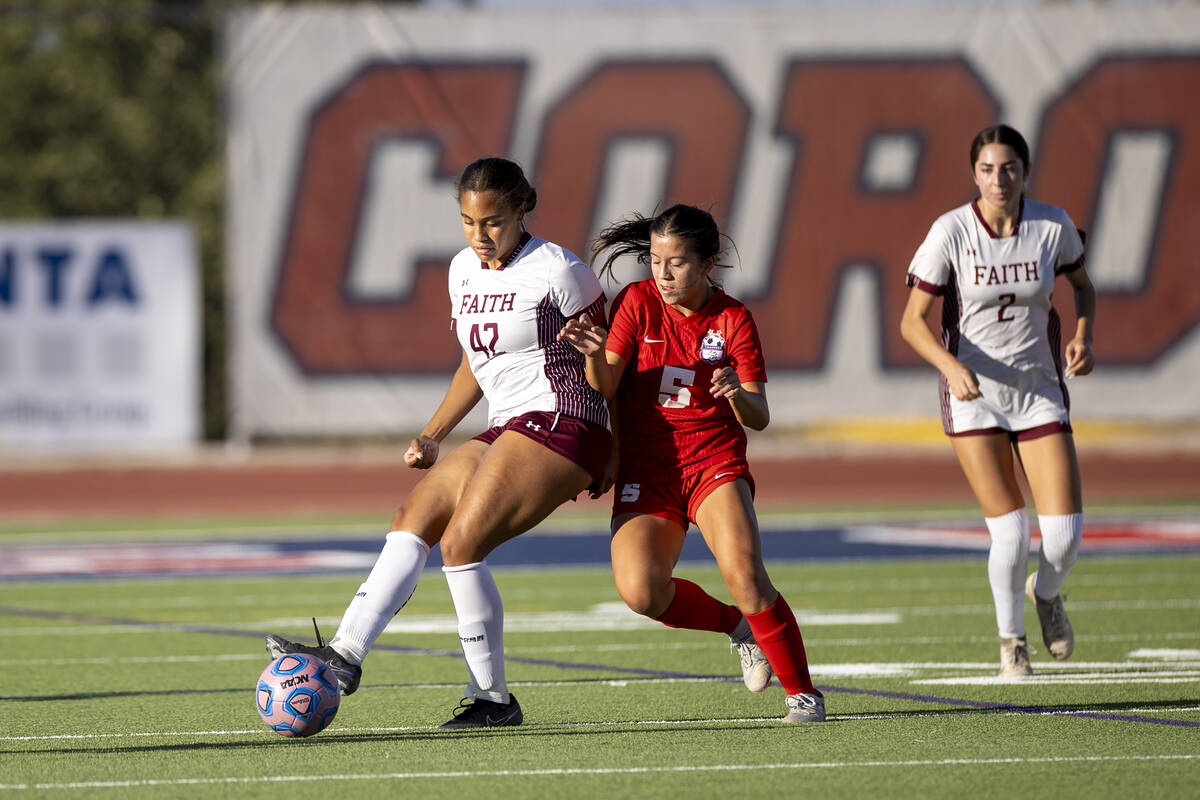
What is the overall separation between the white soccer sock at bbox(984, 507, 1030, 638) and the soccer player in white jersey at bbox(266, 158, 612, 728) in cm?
196

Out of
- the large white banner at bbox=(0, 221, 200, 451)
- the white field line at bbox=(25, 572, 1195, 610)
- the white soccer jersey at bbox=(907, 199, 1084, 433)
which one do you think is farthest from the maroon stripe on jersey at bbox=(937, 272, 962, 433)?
the large white banner at bbox=(0, 221, 200, 451)

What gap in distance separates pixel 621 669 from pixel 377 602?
2181 millimetres

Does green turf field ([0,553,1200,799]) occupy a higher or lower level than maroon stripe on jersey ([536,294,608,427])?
lower

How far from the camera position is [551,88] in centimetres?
2056

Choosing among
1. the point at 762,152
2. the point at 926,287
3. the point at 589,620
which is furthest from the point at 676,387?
the point at 762,152

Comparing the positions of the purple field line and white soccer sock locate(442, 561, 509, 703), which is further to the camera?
the purple field line

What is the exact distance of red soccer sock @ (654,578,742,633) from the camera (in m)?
6.62

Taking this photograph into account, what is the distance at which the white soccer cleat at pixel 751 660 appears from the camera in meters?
6.79

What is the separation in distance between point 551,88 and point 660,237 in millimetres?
14417

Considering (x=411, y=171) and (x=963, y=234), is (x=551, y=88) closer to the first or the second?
(x=411, y=171)

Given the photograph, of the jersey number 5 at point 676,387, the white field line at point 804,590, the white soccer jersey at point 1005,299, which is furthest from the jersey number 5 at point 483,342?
the white field line at point 804,590

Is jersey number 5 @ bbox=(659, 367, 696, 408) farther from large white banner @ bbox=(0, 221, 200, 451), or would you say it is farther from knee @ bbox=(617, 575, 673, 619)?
large white banner @ bbox=(0, 221, 200, 451)

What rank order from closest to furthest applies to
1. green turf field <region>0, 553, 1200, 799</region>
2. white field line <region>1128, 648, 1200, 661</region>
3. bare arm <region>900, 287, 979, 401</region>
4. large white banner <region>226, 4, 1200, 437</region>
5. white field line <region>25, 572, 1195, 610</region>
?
1. green turf field <region>0, 553, 1200, 799</region>
2. bare arm <region>900, 287, 979, 401</region>
3. white field line <region>1128, 648, 1200, 661</region>
4. white field line <region>25, 572, 1195, 610</region>
5. large white banner <region>226, 4, 1200, 437</region>

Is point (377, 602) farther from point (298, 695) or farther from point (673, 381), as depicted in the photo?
point (673, 381)
